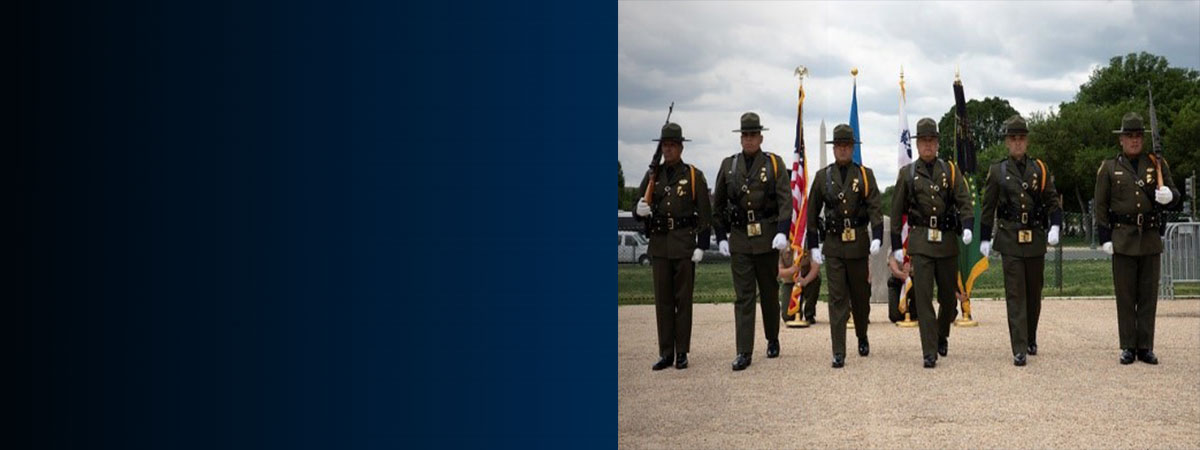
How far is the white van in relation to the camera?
76.2 ft

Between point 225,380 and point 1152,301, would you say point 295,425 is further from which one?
point 1152,301

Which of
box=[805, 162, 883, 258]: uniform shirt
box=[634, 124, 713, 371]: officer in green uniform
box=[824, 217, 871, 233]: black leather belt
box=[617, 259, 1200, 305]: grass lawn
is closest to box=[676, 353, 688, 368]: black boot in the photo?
box=[634, 124, 713, 371]: officer in green uniform

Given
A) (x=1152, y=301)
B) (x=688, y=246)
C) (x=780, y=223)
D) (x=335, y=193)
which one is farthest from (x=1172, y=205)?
(x=335, y=193)

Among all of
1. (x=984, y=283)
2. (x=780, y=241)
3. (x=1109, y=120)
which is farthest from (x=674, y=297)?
(x=1109, y=120)

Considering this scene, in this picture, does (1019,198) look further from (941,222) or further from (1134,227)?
(1134,227)

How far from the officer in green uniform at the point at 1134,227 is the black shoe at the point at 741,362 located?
2981 mm

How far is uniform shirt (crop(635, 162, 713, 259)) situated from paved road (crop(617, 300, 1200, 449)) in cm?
99

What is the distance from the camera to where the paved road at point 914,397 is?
256 inches

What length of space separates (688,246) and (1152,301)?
3.79 metres

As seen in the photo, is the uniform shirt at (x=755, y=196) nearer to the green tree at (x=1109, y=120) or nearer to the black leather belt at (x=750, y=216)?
the black leather belt at (x=750, y=216)

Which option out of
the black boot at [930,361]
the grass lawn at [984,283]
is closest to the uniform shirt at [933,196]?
the black boot at [930,361]

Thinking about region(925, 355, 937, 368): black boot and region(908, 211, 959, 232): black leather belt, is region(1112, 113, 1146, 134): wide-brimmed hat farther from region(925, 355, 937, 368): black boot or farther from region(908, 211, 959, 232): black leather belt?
region(925, 355, 937, 368): black boot

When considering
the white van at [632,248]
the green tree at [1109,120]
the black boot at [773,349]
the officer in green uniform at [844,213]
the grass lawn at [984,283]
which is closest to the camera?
the officer in green uniform at [844,213]

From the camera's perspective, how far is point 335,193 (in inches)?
45.9
